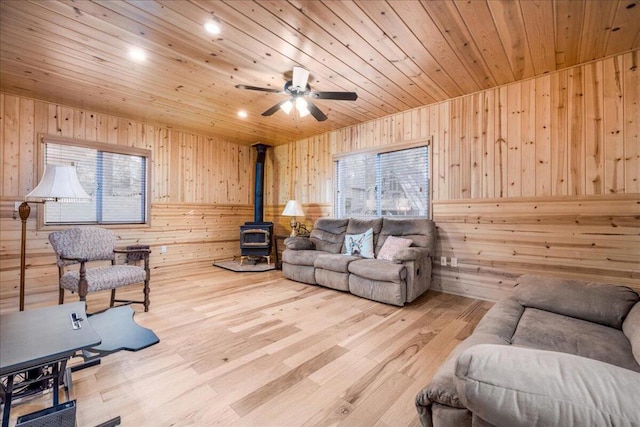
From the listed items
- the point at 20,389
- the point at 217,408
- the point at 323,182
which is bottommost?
the point at 217,408

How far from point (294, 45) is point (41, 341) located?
266 centimetres

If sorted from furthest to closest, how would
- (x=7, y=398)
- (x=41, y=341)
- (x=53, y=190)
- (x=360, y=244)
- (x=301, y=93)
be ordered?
(x=360, y=244), (x=301, y=93), (x=53, y=190), (x=41, y=341), (x=7, y=398)

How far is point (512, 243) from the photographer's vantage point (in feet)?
10.6

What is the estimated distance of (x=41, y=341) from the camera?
1232 mm

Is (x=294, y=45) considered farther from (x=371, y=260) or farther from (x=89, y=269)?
(x=89, y=269)

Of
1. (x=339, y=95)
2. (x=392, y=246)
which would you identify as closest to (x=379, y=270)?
(x=392, y=246)

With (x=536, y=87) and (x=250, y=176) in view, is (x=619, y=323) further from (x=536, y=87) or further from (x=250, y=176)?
(x=250, y=176)

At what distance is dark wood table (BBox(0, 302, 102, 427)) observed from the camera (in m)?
1.08

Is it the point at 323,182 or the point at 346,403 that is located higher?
the point at 323,182

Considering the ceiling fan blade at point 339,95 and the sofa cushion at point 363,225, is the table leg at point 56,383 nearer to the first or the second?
the ceiling fan blade at point 339,95

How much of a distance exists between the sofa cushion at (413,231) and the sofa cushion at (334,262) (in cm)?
53

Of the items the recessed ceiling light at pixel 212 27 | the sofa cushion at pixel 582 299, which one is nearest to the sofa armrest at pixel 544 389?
the sofa cushion at pixel 582 299

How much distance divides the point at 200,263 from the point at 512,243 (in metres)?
5.07

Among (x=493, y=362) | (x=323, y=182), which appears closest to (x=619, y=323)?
(x=493, y=362)
